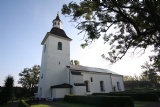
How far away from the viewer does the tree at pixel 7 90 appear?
2050 centimetres

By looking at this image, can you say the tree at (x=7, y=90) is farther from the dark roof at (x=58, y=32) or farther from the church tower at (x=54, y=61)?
the dark roof at (x=58, y=32)

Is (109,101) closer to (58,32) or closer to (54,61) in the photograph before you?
(54,61)

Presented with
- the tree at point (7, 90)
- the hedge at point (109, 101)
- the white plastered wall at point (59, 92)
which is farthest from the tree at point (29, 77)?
the hedge at point (109, 101)

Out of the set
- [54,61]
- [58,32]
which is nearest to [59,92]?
[54,61]

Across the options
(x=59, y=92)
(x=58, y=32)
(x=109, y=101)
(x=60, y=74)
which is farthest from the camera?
(x=58, y=32)

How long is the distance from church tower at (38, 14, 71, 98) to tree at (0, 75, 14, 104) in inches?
206

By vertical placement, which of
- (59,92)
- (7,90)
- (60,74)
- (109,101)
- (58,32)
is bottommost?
(109,101)

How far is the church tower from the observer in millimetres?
21422

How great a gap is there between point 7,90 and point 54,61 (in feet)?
32.8

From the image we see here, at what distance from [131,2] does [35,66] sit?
139 feet

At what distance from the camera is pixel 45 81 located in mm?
21000

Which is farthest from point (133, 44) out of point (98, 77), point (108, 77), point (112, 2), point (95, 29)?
point (108, 77)

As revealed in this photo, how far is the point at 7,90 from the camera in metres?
21.5

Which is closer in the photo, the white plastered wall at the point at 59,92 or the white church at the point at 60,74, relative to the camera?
the white plastered wall at the point at 59,92
